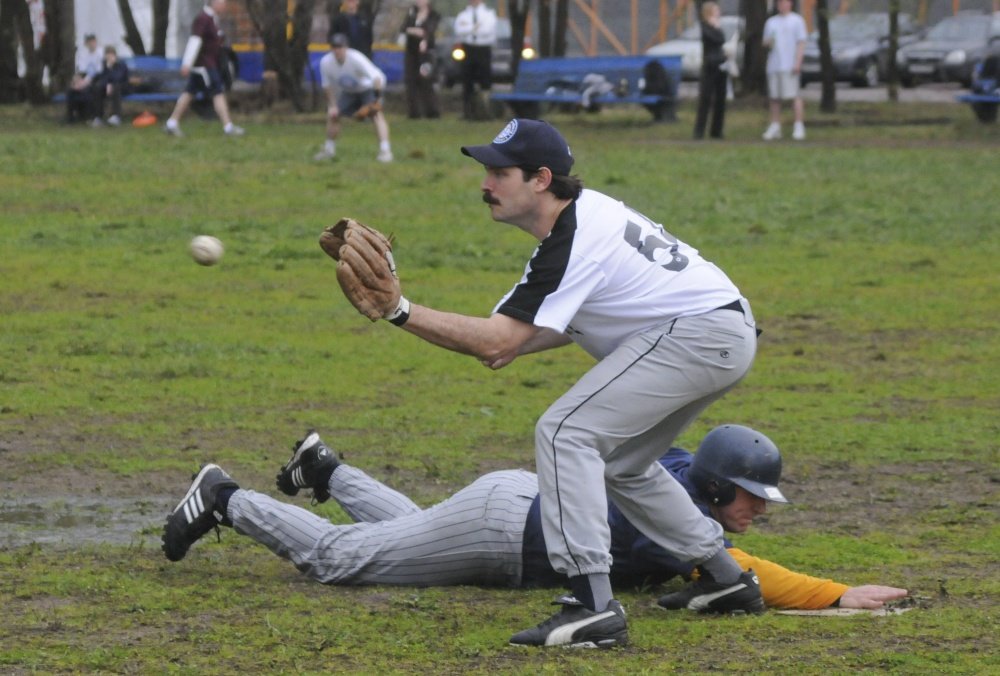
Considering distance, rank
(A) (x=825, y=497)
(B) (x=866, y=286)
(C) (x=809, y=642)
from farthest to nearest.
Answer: (B) (x=866, y=286) < (A) (x=825, y=497) < (C) (x=809, y=642)

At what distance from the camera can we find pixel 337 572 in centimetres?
593

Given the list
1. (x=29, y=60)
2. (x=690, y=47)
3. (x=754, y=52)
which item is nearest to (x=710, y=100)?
Result: (x=754, y=52)

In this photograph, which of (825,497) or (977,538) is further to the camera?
(825,497)

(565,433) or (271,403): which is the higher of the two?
(565,433)

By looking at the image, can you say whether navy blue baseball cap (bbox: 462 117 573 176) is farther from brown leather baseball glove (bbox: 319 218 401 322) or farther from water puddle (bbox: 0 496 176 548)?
water puddle (bbox: 0 496 176 548)

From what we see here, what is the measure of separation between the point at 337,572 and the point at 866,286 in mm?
8258

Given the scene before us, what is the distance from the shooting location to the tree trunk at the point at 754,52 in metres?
30.6

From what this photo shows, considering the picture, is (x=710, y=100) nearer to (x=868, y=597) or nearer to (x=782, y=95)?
(x=782, y=95)

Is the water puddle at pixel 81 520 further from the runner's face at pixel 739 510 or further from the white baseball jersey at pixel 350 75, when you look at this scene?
the white baseball jersey at pixel 350 75

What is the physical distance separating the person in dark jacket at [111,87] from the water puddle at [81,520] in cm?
2112

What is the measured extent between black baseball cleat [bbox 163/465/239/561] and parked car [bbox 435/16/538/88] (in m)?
28.8

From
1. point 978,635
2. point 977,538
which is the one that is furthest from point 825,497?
point 978,635

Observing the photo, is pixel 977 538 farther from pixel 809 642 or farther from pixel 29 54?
pixel 29 54

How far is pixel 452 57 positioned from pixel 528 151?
3161 centimetres
